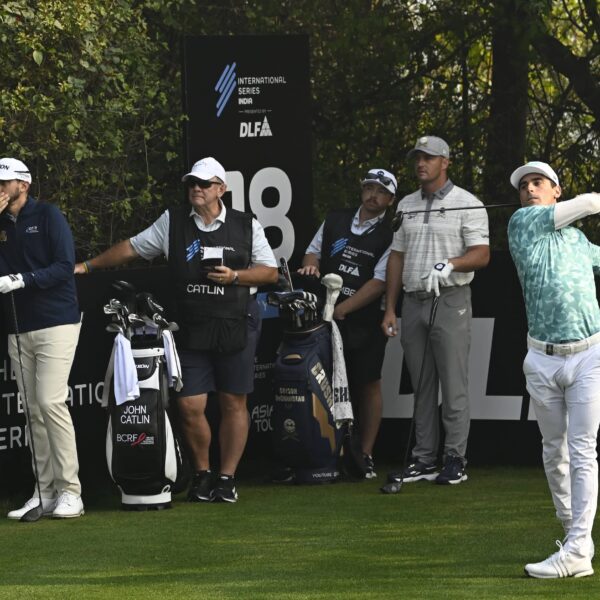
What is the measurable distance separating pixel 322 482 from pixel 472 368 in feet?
4.06

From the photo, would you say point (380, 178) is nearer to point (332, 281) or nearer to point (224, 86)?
point (332, 281)

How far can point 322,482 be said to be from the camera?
8.66m

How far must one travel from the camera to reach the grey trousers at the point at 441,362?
8.62 m

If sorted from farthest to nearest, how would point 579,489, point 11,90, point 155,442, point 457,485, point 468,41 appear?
point 468,41, point 11,90, point 457,485, point 155,442, point 579,489

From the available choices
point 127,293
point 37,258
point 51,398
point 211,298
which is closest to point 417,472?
point 211,298

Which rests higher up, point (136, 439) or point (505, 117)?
point (505, 117)

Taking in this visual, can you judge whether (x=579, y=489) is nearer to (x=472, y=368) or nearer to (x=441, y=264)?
(x=441, y=264)

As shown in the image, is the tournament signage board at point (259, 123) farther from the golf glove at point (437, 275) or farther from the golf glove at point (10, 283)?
the golf glove at point (10, 283)

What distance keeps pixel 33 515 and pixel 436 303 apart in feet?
8.27

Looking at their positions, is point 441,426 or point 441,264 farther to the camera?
point 441,426

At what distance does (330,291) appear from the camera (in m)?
8.74

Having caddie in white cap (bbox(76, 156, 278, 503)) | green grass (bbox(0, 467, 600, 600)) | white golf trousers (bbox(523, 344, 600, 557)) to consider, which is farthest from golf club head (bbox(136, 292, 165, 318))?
white golf trousers (bbox(523, 344, 600, 557))

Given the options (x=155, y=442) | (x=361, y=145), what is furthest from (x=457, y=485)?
(x=361, y=145)

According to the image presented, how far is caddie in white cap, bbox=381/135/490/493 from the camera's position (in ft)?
28.1
